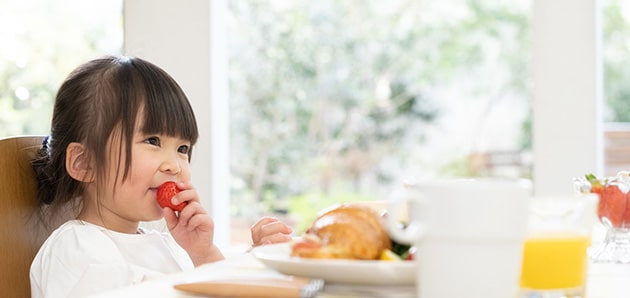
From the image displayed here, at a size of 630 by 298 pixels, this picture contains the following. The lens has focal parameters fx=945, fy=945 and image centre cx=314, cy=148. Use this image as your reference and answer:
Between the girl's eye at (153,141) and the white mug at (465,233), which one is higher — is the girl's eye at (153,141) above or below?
above

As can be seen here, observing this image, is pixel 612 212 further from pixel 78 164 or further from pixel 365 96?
pixel 365 96

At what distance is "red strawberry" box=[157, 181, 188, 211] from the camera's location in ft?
5.14

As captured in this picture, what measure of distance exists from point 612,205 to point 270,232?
533mm

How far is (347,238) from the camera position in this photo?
0.86 m

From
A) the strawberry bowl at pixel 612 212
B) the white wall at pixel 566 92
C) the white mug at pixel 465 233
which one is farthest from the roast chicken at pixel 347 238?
the white wall at pixel 566 92

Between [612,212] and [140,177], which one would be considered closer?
[612,212]

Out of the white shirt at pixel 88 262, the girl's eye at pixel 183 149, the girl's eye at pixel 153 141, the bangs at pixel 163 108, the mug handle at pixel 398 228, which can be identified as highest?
the bangs at pixel 163 108

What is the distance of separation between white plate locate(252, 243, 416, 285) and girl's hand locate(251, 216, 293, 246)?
2.03ft

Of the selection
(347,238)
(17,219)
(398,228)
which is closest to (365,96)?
(17,219)

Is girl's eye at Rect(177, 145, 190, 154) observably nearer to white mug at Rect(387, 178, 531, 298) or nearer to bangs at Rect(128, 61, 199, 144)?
bangs at Rect(128, 61, 199, 144)

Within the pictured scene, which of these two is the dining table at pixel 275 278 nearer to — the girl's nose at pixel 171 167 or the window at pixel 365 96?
the girl's nose at pixel 171 167

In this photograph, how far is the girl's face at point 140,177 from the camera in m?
1.59

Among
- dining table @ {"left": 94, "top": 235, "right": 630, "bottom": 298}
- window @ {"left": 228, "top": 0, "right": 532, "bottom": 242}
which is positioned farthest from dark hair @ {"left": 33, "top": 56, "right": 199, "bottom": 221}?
window @ {"left": 228, "top": 0, "right": 532, "bottom": 242}

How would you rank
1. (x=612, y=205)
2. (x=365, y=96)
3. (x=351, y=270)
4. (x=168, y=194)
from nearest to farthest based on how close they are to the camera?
1. (x=351, y=270)
2. (x=612, y=205)
3. (x=168, y=194)
4. (x=365, y=96)
